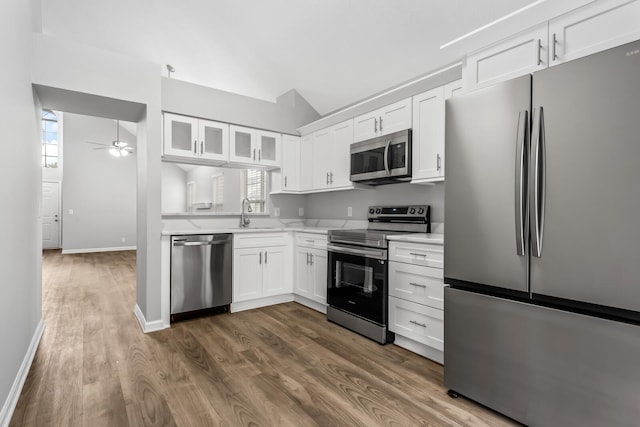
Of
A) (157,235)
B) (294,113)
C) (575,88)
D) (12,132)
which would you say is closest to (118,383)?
(157,235)

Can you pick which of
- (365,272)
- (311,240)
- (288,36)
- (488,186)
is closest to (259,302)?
(311,240)

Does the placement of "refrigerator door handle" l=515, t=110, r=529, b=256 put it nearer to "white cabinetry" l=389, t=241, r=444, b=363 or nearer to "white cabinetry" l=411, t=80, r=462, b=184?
"white cabinetry" l=389, t=241, r=444, b=363

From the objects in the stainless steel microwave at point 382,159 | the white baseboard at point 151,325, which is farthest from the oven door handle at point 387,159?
the white baseboard at point 151,325

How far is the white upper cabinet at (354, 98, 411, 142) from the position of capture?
3.00 metres

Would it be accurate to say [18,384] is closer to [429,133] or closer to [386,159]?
[386,159]

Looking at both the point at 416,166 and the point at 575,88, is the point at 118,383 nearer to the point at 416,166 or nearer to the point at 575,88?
the point at 416,166

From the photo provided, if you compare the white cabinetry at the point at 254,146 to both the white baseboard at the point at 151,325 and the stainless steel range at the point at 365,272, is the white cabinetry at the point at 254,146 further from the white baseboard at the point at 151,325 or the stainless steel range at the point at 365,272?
the white baseboard at the point at 151,325

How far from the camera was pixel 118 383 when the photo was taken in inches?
83.4

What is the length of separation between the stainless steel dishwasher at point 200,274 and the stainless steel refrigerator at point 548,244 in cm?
232

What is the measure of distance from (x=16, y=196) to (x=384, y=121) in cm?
287

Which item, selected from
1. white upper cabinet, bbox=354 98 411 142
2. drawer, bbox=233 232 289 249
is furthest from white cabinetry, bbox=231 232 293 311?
white upper cabinet, bbox=354 98 411 142

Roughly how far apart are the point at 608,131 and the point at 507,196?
470mm

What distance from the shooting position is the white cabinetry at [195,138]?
11.3ft

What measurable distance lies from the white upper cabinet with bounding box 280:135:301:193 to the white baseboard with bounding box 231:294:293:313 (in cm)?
135
